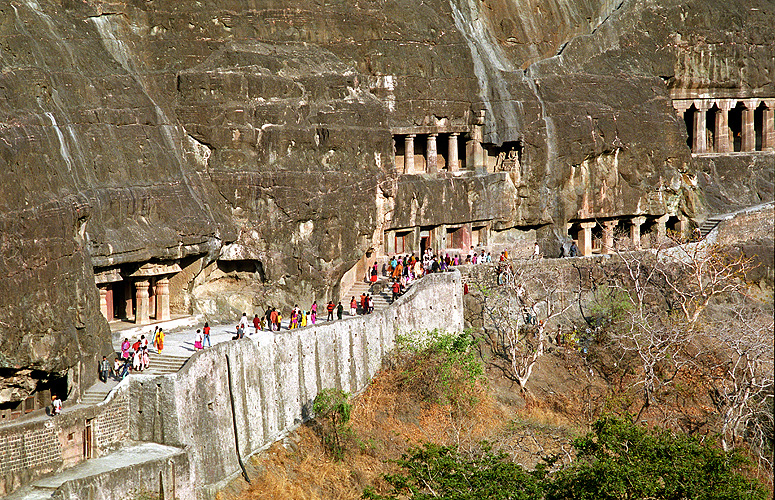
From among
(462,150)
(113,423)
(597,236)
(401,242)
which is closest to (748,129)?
(597,236)

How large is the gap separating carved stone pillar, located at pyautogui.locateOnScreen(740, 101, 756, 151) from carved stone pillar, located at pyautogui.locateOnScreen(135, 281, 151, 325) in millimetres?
38345

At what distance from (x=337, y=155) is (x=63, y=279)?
617 inches

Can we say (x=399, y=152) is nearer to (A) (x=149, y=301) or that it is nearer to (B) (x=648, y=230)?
(B) (x=648, y=230)

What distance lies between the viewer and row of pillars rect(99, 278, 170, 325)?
4306 cm

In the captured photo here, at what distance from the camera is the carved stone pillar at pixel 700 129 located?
6556 cm

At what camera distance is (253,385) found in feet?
127

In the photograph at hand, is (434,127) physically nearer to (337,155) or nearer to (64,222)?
(337,155)

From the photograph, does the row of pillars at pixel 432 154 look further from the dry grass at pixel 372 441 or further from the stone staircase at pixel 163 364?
the stone staircase at pixel 163 364

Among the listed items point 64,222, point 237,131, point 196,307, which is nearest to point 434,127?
point 237,131

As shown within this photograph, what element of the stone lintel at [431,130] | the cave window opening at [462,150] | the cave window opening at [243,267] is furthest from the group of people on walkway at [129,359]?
the cave window opening at [462,150]

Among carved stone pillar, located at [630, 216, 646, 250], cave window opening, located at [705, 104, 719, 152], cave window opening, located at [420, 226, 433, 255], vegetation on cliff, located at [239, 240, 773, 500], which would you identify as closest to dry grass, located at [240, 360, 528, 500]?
vegetation on cliff, located at [239, 240, 773, 500]

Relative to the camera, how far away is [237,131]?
46.1 metres

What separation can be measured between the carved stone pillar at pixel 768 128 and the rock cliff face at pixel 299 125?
142 centimetres

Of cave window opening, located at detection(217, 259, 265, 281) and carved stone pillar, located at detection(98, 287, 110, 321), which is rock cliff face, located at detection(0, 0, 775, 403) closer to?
cave window opening, located at detection(217, 259, 265, 281)
